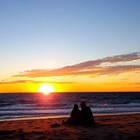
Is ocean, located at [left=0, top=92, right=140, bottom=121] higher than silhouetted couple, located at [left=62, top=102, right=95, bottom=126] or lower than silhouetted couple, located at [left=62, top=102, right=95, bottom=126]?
lower

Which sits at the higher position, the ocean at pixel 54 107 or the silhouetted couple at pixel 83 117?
the silhouetted couple at pixel 83 117

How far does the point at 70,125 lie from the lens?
16.6 m

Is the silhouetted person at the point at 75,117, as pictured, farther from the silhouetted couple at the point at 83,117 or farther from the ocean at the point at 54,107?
the ocean at the point at 54,107

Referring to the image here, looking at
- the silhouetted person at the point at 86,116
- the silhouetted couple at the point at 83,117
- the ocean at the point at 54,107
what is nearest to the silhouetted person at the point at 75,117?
the silhouetted couple at the point at 83,117

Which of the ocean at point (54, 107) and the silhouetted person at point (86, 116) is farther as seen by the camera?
the ocean at point (54, 107)

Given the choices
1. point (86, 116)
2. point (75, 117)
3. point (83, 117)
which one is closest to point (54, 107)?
point (75, 117)

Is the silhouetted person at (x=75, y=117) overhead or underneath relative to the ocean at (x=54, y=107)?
overhead

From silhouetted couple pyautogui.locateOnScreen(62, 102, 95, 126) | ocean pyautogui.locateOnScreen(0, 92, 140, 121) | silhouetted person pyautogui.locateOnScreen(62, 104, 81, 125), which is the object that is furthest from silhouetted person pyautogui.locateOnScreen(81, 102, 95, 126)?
ocean pyautogui.locateOnScreen(0, 92, 140, 121)

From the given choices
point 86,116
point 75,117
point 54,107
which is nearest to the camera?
point 86,116

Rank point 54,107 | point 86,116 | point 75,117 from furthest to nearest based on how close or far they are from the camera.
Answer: point 54,107, point 75,117, point 86,116

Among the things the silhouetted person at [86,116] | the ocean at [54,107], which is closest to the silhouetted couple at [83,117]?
the silhouetted person at [86,116]

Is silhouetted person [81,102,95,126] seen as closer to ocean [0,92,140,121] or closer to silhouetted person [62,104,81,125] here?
silhouetted person [62,104,81,125]

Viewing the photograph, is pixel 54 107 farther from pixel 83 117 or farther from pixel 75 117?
pixel 83 117

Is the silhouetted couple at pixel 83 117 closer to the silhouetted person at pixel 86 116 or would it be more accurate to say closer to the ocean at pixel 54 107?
the silhouetted person at pixel 86 116
